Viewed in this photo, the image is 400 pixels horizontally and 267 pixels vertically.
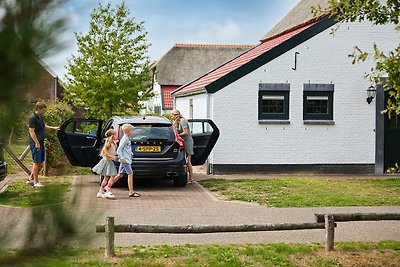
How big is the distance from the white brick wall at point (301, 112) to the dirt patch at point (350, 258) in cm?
1030

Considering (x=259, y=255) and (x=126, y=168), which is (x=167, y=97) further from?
Result: (x=259, y=255)

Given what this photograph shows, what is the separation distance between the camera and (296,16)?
2334 centimetres

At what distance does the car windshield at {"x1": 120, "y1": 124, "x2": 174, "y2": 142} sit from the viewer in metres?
14.5

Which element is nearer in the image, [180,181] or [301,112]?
[180,181]

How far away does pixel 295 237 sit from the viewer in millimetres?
9469

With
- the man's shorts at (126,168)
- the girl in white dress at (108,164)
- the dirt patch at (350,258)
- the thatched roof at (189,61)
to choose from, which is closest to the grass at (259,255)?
the dirt patch at (350,258)

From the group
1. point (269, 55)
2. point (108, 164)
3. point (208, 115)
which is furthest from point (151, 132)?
point (269, 55)

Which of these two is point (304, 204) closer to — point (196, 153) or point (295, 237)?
point (295, 237)

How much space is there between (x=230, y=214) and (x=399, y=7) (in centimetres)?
465

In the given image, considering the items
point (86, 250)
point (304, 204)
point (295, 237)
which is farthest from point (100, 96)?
point (86, 250)

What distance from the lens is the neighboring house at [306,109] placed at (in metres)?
18.6

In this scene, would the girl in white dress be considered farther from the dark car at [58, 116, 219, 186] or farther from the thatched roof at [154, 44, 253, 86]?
the thatched roof at [154, 44, 253, 86]

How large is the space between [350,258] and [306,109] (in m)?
11.2

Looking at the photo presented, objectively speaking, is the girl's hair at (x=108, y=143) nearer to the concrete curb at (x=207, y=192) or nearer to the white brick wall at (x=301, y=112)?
the concrete curb at (x=207, y=192)
